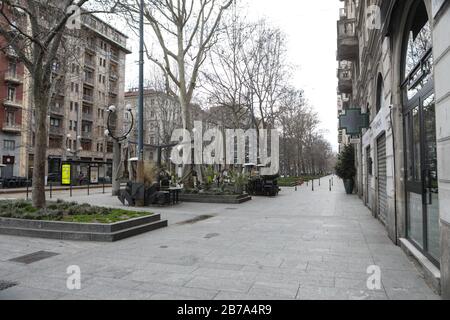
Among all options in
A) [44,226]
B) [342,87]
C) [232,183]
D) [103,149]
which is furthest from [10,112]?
[44,226]

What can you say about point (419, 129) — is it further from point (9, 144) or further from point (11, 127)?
point (9, 144)

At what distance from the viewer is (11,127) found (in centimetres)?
4169

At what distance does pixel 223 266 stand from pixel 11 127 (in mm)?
44630

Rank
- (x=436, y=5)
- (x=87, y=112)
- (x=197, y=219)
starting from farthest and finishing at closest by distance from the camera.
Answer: (x=87, y=112)
(x=197, y=219)
(x=436, y=5)

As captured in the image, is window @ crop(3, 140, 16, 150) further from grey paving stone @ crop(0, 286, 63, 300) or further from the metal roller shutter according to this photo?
grey paving stone @ crop(0, 286, 63, 300)

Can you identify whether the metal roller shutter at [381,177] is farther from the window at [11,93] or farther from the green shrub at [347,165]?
the window at [11,93]

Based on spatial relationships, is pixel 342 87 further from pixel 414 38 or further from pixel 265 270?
pixel 265 270

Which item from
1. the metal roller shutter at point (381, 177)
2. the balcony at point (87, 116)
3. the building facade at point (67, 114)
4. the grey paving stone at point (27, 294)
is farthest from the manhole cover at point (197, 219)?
the balcony at point (87, 116)

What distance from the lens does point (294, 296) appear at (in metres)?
4.27

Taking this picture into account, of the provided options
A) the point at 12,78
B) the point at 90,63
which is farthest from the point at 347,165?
the point at 90,63

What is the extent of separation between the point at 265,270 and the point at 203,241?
2657 mm

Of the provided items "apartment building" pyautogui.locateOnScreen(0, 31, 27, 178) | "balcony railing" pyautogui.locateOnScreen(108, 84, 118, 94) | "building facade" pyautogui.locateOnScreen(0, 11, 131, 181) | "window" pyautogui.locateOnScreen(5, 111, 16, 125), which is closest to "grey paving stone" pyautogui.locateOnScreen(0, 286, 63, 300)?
"building facade" pyautogui.locateOnScreen(0, 11, 131, 181)

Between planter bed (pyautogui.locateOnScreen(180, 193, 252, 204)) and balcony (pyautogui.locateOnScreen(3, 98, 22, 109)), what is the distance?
113ft

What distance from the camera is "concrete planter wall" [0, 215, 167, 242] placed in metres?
7.80
